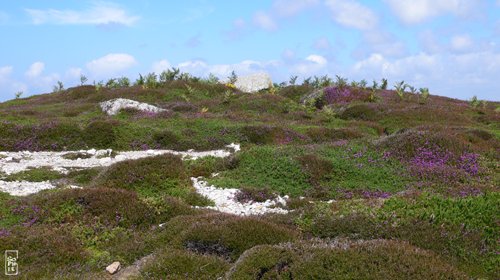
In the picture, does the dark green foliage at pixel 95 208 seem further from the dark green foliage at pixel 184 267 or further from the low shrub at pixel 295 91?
the low shrub at pixel 295 91

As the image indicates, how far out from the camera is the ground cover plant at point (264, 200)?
9.33 meters

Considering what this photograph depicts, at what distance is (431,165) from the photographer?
70.3 feet

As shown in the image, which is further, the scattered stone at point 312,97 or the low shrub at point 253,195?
the scattered stone at point 312,97

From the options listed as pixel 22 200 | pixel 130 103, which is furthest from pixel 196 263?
pixel 130 103

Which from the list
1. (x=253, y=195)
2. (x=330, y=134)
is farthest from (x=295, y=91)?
(x=253, y=195)

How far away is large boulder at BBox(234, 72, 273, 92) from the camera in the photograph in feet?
214

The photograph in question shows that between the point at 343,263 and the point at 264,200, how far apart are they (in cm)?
942

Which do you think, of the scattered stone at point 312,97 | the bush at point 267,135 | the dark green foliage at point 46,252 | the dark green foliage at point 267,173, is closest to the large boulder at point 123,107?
the bush at point 267,135

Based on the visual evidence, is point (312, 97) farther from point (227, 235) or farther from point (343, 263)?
point (343, 263)

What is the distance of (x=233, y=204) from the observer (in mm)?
17234

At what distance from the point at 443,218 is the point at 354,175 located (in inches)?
349

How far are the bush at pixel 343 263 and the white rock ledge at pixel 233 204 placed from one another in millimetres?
A: 6419

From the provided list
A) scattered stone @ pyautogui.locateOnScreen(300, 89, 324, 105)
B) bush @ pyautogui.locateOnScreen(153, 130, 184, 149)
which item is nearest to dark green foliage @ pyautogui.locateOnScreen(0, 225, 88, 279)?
bush @ pyautogui.locateOnScreen(153, 130, 184, 149)

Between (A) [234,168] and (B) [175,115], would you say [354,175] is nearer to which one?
(A) [234,168]
